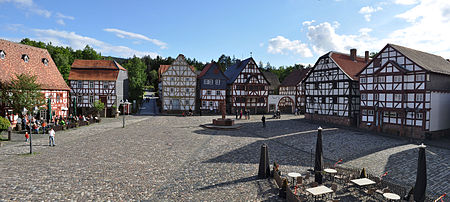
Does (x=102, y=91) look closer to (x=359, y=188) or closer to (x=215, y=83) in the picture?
(x=215, y=83)

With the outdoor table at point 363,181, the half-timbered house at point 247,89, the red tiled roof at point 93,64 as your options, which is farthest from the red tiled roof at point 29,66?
the outdoor table at point 363,181

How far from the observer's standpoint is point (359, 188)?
1107cm

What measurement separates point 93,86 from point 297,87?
126 feet

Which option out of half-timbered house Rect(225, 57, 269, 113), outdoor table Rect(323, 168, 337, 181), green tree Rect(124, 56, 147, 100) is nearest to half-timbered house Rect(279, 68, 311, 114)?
half-timbered house Rect(225, 57, 269, 113)

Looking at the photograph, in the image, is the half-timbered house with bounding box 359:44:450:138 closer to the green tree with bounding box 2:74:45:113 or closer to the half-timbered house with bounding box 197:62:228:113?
the half-timbered house with bounding box 197:62:228:113

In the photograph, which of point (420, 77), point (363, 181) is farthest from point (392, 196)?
point (420, 77)

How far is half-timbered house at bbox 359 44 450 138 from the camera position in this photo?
23156 mm

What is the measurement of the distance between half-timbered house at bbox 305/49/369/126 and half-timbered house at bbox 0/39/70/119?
34381 mm

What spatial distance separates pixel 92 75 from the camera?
3841 cm

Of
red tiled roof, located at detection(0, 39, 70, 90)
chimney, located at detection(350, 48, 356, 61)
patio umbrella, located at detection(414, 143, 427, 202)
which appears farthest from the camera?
chimney, located at detection(350, 48, 356, 61)

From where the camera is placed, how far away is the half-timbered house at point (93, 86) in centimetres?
3769

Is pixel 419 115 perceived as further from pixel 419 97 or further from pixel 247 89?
pixel 247 89

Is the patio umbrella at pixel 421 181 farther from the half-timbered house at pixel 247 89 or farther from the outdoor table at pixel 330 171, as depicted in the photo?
the half-timbered house at pixel 247 89

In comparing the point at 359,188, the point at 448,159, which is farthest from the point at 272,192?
the point at 448,159
